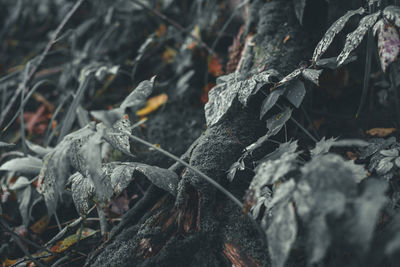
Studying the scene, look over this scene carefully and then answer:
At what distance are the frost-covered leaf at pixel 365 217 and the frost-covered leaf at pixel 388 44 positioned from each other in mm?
341

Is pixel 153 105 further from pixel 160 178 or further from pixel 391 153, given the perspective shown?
pixel 391 153

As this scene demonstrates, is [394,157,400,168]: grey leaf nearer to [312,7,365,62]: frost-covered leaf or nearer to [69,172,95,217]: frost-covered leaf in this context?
[312,7,365,62]: frost-covered leaf

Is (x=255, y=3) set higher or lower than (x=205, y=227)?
higher

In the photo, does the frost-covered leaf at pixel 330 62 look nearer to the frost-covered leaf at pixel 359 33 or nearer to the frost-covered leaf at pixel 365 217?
the frost-covered leaf at pixel 359 33

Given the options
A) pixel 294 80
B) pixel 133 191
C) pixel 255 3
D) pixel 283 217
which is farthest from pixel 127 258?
pixel 255 3

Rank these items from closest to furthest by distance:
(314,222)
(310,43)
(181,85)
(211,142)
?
1. (314,222)
2. (211,142)
3. (310,43)
4. (181,85)

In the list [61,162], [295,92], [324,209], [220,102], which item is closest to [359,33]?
[295,92]

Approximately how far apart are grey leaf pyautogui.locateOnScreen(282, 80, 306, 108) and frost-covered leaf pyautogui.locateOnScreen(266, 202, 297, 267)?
1.28ft

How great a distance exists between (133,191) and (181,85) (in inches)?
26.7

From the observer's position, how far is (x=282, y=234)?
559 millimetres

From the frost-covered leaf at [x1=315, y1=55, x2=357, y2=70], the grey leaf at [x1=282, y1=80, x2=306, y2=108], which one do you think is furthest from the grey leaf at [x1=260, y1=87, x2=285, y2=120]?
the frost-covered leaf at [x1=315, y1=55, x2=357, y2=70]

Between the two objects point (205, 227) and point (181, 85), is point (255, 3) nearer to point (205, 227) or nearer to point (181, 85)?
point (181, 85)

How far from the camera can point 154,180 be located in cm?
90

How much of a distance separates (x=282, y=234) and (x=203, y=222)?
0.38 meters
